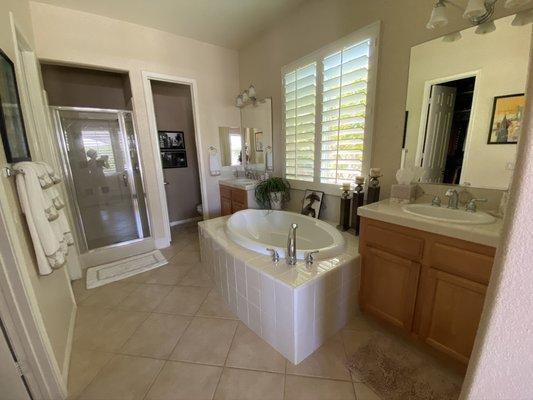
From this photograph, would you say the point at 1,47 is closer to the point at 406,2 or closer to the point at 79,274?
the point at 79,274

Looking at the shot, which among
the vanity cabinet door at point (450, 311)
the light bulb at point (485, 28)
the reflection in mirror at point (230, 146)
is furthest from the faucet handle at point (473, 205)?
the reflection in mirror at point (230, 146)

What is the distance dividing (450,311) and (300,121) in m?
2.06

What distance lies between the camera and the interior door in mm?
1544

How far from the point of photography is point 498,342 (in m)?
0.42

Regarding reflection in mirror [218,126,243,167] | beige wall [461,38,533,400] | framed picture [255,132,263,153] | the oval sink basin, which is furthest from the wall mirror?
reflection in mirror [218,126,243,167]

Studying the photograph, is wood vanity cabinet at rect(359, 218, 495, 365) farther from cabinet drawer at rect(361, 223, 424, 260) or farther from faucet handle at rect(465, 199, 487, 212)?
faucet handle at rect(465, 199, 487, 212)

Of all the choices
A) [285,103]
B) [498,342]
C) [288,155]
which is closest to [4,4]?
[285,103]

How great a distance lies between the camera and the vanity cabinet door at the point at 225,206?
3.37 m

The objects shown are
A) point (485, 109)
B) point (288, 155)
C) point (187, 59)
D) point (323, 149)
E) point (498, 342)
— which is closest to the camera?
point (498, 342)

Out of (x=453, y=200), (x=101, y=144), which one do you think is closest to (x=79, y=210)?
(x=101, y=144)

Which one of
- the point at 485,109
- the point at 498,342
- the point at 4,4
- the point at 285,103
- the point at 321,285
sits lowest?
the point at 321,285

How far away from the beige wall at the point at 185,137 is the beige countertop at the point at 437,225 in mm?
3331

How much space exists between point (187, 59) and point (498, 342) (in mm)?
3657

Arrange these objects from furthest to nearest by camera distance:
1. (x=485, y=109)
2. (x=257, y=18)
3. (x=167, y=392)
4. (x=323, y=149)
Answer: (x=257, y=18) → (x=323, y=149) → (x=485, y=109) → (x=167, y=392)
